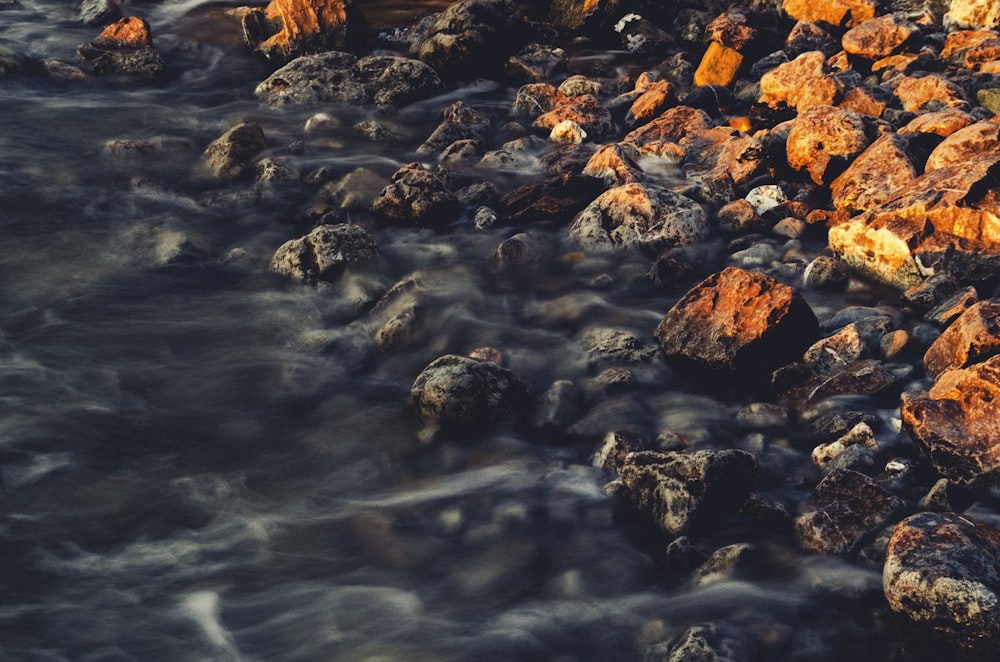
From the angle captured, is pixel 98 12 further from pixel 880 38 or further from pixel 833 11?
pixel 880 38

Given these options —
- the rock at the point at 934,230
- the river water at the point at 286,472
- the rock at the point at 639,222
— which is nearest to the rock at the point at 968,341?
the rock at the point at 934,230

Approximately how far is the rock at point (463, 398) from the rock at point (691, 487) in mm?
→ 1098

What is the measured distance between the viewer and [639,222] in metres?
7.87

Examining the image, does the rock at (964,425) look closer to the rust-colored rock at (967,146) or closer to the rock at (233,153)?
the rust-colored rock at (967,146)

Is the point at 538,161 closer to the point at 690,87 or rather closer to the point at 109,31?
the point at 690,87

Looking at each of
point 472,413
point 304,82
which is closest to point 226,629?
point 472,413

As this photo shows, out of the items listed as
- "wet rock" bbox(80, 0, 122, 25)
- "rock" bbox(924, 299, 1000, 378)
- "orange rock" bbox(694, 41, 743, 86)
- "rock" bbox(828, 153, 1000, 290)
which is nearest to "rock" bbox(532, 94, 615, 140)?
"orange rock" bbox(694, 41, 743, 86)

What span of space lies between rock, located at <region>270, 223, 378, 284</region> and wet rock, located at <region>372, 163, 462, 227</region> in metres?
0.59

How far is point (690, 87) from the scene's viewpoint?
36.0 ft

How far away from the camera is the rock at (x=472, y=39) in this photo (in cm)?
1148

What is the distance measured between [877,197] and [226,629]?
20.1 ft

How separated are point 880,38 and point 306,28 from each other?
687 cm

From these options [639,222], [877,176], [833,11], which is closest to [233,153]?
[639,222]

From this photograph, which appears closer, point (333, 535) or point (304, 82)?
point (333, 535)
